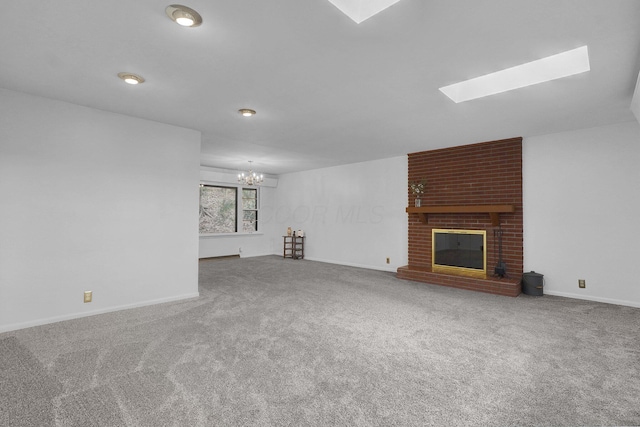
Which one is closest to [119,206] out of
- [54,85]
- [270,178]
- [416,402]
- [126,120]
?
[126,120]

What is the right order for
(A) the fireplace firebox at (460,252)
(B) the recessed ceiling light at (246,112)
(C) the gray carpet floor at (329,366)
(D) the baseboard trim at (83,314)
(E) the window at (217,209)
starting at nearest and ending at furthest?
(C) the gray carpet floor at (329,366) → (D) the baseboard trim at (83,314) → (B) the recessed ceiling light at (246,112) → (A) the fireplace firebox at (460,252) → (E) the window at (217,209)

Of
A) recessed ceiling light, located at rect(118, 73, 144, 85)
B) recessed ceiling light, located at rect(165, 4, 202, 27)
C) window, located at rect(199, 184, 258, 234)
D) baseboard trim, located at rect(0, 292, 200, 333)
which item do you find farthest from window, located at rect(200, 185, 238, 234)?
recessed ceiling light, located at rect(165, 4, 202, 27)

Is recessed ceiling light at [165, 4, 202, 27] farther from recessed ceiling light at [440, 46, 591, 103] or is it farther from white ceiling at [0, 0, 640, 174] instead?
recessed ceiling light at [440, 46, 591, 103]

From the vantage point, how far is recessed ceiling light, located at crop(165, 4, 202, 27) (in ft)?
5.70

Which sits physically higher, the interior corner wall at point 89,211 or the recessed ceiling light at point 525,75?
the recessed ceiling light at point 525,75

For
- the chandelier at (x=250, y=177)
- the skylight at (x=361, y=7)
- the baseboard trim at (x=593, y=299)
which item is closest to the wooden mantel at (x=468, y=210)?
the baseboard trim at (x=593, y=299)

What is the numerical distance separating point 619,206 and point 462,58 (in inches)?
136

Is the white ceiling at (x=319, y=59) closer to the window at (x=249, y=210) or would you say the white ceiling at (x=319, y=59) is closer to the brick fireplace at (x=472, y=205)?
the brick fireplace at (x=472, y=205)

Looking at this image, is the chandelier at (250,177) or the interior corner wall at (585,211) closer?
the interior corner wall at (585,211)

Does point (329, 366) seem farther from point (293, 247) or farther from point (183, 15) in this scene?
point (293, 247)

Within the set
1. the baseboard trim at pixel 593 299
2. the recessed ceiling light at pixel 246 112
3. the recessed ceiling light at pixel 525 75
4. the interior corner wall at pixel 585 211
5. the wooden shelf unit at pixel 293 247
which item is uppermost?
the recessed ceiling light at pixel 525 75

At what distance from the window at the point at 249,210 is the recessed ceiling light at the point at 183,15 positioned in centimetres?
679

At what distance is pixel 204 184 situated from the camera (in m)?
7.71

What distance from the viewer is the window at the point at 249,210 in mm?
8531
